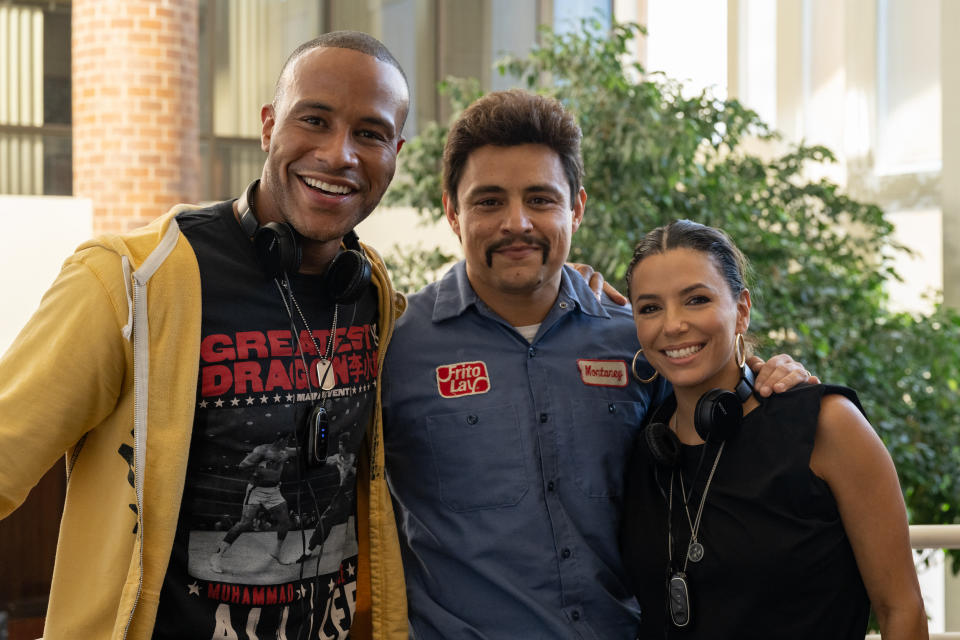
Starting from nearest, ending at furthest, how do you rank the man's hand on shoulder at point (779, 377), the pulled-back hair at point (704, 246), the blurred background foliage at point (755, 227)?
the man's hand on shoulder at point (779, 377)
the pulled-back hair at point (704, 246)
the blurred background foliage at point (755, 227)

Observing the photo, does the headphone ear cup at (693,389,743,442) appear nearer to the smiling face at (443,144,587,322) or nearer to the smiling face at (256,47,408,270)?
the smiling face at (443,144,587,322)

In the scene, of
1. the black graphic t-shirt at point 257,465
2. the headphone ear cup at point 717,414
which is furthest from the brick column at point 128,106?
the headphone ear cup at point 717,414

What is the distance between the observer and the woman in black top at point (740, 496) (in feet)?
5.77

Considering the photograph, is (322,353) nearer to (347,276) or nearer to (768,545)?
(347,276)

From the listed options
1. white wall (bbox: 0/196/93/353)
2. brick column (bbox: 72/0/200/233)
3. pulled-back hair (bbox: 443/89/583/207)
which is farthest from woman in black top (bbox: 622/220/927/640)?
brick column (bbox: 72/0/200/233)

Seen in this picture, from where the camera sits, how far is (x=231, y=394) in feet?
5.55

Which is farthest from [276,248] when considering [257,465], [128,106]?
[128,106]

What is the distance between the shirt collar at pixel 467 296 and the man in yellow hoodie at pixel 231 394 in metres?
0.28

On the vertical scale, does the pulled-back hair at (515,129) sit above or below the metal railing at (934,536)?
above

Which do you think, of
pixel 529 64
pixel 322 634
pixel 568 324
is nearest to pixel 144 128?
pixel 529 64

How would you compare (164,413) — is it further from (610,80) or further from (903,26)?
(903,26)

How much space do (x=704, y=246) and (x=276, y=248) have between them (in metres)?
0.85

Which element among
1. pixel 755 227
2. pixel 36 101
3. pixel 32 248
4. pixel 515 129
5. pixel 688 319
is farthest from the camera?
pixel 36 101

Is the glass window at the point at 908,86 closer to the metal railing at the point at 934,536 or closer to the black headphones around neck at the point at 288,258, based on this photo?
the metal railing at the point at 934,536
